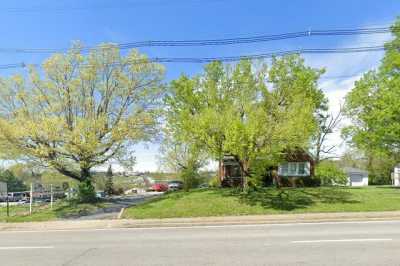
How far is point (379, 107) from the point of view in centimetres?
3316

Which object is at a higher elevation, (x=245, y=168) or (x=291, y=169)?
(x=245, y=168)

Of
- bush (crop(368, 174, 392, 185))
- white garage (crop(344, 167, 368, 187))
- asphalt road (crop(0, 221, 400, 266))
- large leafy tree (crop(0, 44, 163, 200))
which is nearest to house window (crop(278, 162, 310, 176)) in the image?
large leafy tree (crop(0, 44, 163, 200))

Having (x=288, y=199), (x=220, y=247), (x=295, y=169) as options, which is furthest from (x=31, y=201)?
(x=295, y=169)

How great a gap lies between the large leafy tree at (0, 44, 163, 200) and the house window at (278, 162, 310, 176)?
58.2 ft

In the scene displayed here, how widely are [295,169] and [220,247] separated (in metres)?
30.0

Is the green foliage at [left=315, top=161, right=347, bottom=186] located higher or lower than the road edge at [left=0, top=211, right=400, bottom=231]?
higher

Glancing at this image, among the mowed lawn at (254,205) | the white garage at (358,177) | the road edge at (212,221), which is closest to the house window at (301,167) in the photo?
the mowed lawn at (254,205)

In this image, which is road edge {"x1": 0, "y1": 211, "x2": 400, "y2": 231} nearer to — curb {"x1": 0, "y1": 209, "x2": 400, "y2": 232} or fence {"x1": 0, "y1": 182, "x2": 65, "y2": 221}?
curb {"x1": 0, "y1": 209, "x2": 400, "y2": 232}

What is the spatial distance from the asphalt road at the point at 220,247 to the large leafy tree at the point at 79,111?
8.34m

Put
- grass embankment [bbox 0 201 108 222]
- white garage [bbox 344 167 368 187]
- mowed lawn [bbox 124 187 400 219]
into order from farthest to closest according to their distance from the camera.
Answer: white garage [bbox 344 167 368 187] < grass embankment [bbox 0 201 108 222] < mowed lawn [bbox 124 187 400 219]

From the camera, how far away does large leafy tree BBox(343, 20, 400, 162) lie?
30797 millimetres

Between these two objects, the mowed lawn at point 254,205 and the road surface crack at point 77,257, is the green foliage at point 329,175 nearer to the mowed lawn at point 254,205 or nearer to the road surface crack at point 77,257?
the mowed lawn at point 254,205

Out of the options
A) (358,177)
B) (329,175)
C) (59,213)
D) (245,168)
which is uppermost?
(245,168)

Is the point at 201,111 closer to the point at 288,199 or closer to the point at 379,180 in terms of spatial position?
the point at 288,199
